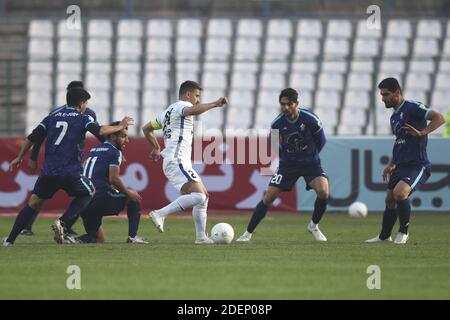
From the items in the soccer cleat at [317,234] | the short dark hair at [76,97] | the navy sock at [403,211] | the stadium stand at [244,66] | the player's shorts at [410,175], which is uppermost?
the stadium stand at [244,66]

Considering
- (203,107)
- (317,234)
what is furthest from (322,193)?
(203,107)

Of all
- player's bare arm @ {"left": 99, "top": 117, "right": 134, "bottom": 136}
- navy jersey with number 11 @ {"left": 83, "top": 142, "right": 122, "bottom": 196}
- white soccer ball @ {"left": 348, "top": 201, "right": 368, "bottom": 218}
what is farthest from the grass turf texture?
white soccer ball @ {"left": 348, "top": 201, "right": 368, "bottom": 218}

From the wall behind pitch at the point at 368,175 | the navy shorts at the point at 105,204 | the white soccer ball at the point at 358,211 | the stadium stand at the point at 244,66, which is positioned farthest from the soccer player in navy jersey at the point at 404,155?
the stadium stand at the point at 244,66

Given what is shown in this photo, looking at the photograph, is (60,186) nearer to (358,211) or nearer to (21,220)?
(21,220)

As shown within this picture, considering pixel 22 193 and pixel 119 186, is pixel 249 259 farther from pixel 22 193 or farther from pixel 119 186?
Result: pixel 22 193

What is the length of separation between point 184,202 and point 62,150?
5.59ft

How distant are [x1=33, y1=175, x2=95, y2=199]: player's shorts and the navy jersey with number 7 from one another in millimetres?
67

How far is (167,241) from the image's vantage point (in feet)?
48.6

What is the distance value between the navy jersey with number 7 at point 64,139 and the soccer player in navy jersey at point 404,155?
3.92 metres

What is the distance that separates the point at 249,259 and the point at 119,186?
2.90 metres

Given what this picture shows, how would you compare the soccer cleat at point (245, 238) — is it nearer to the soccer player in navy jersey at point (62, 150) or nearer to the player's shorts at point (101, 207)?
the player's shorts at point (101, 207)

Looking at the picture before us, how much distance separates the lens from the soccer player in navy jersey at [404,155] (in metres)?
14.0
